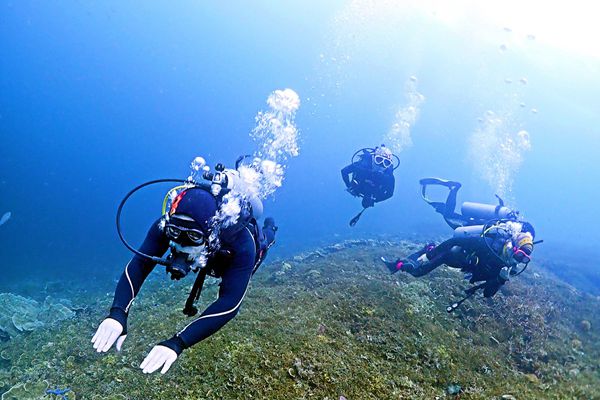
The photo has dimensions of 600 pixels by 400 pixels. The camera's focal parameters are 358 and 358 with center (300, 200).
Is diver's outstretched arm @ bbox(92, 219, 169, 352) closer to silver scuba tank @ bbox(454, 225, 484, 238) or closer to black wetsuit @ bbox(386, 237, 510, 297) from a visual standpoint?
black wetsuit @ bbox(386, 237, 510, 297)

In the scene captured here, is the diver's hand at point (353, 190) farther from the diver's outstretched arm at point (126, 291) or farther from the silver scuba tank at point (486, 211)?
the diver's outstretched arm at point (126, 291)

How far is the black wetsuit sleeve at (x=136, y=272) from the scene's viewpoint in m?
3.75

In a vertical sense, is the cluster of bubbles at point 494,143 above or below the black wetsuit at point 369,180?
above

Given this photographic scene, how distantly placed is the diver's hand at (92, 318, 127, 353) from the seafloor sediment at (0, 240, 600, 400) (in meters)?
1.99

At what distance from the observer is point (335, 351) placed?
638cm

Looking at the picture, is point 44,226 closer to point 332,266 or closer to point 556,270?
point 332,266

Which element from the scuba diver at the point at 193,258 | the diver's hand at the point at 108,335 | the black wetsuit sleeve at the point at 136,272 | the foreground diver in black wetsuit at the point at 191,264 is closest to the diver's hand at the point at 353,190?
the scuba diver at the point at 193,258

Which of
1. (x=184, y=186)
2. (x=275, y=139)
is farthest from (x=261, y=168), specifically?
(x=275, y=139)

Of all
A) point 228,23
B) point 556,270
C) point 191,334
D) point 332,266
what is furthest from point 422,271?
point 228,23

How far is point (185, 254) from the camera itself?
356 centimetres

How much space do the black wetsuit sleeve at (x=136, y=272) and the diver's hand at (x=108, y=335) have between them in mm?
190

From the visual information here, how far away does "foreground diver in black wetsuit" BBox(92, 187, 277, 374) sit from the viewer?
3.35 meters

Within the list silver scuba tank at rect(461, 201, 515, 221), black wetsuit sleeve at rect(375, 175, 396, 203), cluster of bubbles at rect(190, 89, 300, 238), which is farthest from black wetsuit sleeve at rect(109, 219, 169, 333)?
silver scuba tank at rect(461, 201, 515, 221)

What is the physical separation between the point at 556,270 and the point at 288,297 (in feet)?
86.6
